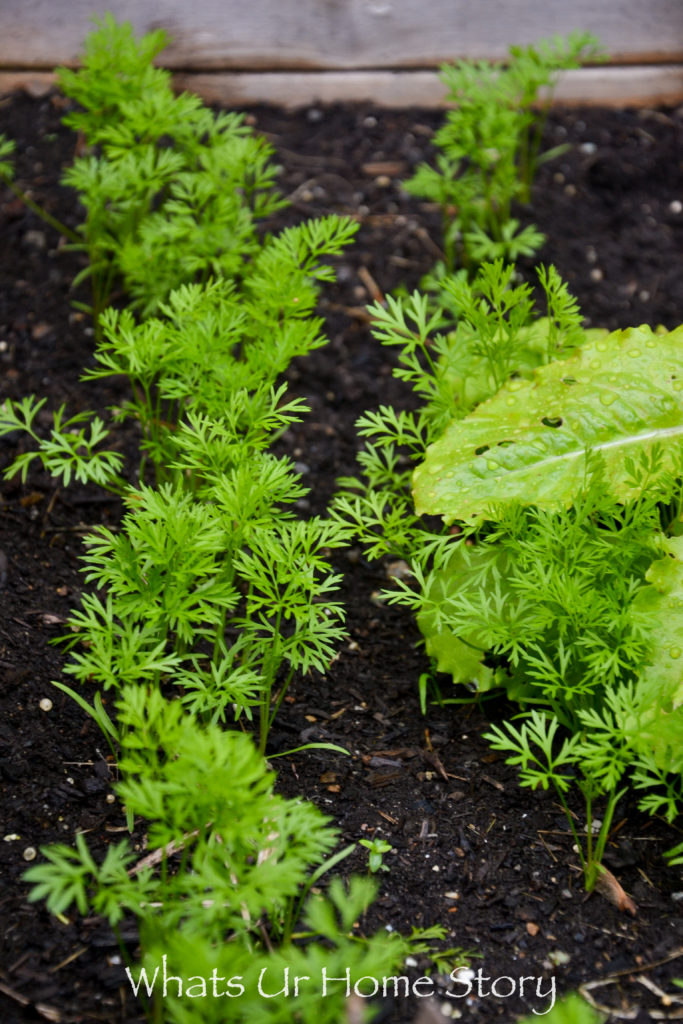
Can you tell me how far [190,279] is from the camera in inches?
110

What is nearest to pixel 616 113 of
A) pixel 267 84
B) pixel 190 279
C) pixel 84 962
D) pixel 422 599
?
pixel 267 84

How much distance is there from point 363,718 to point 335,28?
2.86m

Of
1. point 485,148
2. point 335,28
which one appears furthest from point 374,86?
point 485,148

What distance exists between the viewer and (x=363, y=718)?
2.20 metres

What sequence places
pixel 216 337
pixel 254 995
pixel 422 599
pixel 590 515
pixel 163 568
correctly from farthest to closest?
pixel 216 337
pixel 590 515
pixel 422 599
pixel 163 568
pixel 254 995

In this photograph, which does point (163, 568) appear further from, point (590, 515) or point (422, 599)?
point (590, 515)

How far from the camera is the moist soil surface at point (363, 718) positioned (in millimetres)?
1698

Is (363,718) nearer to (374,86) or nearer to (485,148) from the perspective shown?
(485,148)

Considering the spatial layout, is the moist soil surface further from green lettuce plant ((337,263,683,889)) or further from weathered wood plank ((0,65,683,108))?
weathered wood plank ((0,65,683,108))

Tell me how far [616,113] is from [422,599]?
9.35ft

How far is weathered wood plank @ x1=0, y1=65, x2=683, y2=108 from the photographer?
376 centimetres

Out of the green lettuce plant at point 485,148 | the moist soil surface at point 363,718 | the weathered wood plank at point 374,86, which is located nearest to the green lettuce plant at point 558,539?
the moist soil surface at point 363,718

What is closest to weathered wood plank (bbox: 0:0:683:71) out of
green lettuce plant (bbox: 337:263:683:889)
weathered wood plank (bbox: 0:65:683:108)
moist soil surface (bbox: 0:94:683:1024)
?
weathered wood plank (bbox: 0:65:683:108)

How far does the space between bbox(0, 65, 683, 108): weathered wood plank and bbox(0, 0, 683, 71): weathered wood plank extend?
43mm
